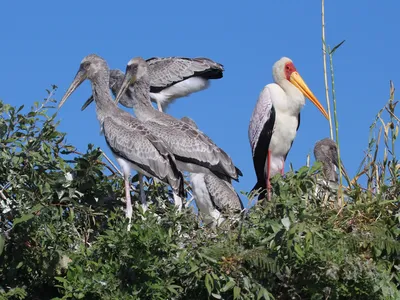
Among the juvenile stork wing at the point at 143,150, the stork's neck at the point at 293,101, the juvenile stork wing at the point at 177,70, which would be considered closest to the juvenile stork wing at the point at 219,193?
the juvenile stork wing at the point at 143,150

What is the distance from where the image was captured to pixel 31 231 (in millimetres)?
9094

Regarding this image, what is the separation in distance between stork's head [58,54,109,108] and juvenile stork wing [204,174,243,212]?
1.46 meters

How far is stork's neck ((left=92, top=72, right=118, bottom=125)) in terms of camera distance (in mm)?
10930

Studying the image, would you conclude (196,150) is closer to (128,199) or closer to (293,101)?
(128,199)

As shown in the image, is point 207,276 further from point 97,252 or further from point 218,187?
point 218,187

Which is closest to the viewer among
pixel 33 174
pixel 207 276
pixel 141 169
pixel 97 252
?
pixel 207 276

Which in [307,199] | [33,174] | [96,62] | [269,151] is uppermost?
[96,62]

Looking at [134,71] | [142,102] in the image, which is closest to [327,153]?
[142,102]

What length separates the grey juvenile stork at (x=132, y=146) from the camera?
1031cm

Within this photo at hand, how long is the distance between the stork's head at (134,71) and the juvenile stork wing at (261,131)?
121cm

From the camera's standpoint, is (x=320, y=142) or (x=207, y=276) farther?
(x=320, y=142)

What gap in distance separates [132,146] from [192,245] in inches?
81.4

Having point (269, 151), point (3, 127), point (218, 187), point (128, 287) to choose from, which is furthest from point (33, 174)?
point (269, 151)

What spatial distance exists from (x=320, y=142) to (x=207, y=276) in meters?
4.02
